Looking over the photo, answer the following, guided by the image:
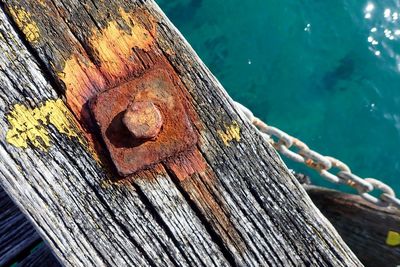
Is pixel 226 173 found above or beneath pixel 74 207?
beneath

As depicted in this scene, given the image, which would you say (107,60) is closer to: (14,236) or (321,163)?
(14,236)

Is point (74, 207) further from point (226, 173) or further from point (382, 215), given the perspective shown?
A: point (382, 215)

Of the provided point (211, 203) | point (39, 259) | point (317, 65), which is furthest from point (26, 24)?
point (317, 65)

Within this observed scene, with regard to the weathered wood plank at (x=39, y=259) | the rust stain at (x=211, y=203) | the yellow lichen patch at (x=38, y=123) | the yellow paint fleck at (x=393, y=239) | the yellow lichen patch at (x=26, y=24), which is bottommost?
the yellow paint fleck at (x=393, y=239)

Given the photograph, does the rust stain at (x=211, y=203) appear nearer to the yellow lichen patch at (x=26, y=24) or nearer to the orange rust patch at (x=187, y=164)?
the orange rust patch at (x=187, y=164)

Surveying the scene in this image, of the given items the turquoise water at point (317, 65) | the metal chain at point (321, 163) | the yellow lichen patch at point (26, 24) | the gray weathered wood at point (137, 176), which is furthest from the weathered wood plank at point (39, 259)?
the turquoise water at point (317, 65)

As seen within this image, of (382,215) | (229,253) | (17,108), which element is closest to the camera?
(17,108)

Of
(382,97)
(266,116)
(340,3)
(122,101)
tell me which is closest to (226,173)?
(122,101)
